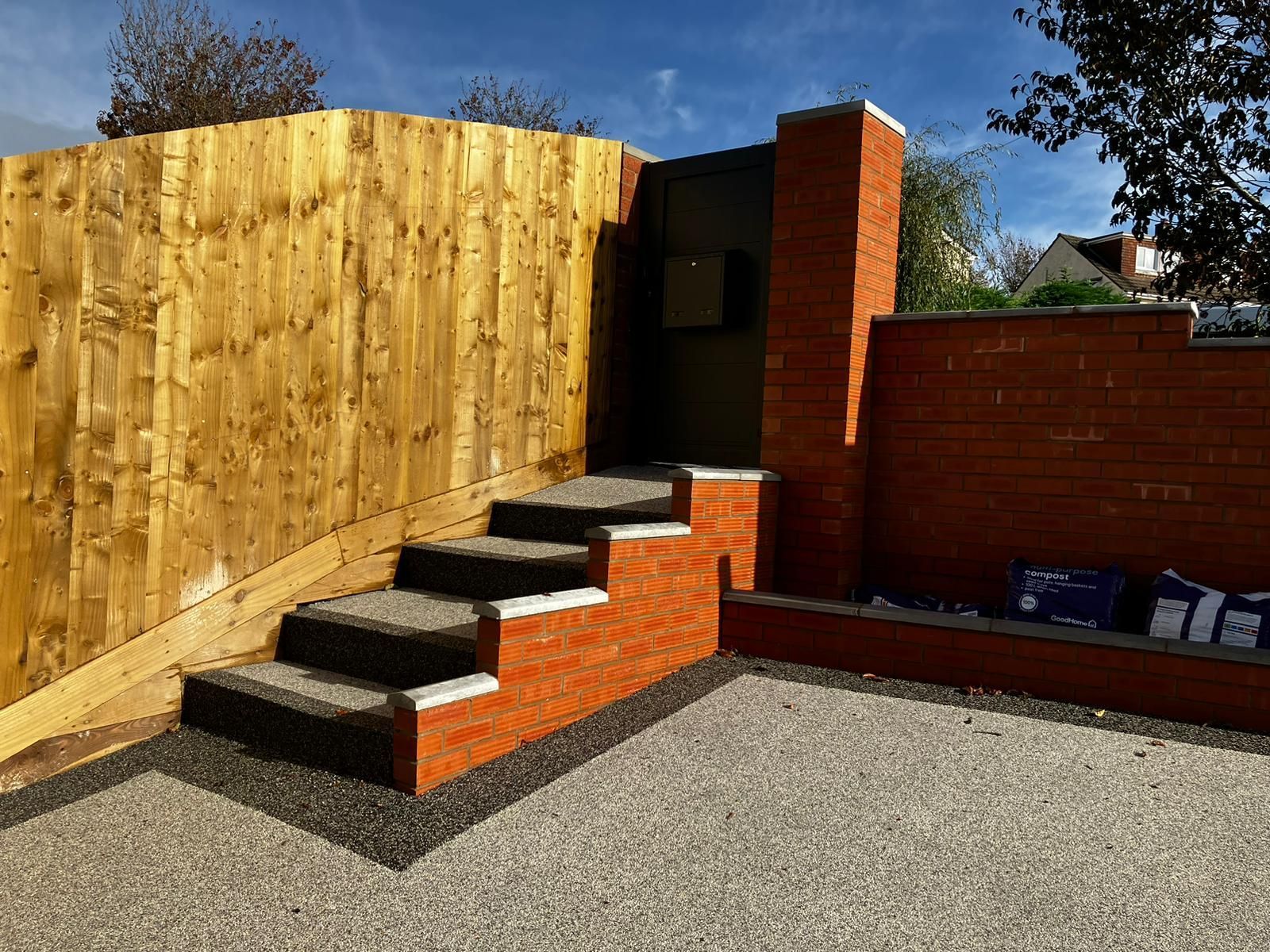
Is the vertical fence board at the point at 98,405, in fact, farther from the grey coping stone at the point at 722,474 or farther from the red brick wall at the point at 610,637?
the grey coping stone at the point at 722,474

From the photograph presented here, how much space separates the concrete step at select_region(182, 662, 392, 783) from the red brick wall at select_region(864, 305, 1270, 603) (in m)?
3.09

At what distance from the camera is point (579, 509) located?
16.5 feet

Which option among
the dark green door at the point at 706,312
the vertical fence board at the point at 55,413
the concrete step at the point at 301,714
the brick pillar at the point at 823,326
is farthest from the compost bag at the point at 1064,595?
the vertical fence board at the point at 55,413

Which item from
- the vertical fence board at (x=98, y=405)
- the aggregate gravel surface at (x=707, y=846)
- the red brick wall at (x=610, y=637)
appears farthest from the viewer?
the vertical fence board at (x=98, y=405)

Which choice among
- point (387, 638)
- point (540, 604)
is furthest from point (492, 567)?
point (540, 604)

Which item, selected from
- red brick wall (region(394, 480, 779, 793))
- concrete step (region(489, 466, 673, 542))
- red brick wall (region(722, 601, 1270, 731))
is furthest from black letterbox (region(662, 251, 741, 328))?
red brick wall (region(722, 601, 1270, 731))

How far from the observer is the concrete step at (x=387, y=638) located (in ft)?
12.6

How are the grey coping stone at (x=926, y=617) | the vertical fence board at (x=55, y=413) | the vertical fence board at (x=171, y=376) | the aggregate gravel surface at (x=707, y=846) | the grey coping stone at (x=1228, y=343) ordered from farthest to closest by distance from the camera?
the grey coping stone at (x=1228, y=343), the grey coping stone at (x=926, y=617), the vertical fence board at (x=171, y=376), the vertical fence board at (x=55, y=413), the aggregate gravel surface at (x=707, y=846)

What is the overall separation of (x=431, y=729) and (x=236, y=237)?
2392 mm

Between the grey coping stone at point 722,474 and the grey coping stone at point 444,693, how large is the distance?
1.48 metres

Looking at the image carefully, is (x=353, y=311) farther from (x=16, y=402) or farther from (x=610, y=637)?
(x=610, y=637)

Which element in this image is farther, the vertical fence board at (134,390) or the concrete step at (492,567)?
the concrete step at (492,567)

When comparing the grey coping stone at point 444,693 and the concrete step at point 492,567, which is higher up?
the concrete step at point 492,567

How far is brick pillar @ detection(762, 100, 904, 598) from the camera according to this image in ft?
16.6
